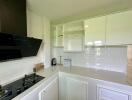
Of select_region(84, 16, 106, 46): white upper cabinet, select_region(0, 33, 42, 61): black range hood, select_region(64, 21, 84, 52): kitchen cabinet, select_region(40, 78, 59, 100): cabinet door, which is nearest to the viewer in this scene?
select_region(0, 33, 42, 61): black range hood

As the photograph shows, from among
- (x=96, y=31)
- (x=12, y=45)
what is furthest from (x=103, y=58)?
(x=12, y=45)

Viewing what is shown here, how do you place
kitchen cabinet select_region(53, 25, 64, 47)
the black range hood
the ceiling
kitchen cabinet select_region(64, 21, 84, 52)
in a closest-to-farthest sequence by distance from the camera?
1. the black range hood
2. the ceiling
3. kitchen cabinet select_region(64, 21, 84, 52)
4. kitchen cabinet select_region(53, 25, 64, 47)

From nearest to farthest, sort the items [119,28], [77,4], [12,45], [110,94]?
[12,45]
[110,94]
[119,28]
[77,4]

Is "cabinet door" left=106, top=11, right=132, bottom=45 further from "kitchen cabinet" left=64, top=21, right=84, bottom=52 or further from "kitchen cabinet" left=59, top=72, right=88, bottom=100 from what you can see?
"kitchen cabinet" left=59, top=72, right=88, bottom=100

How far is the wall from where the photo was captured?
1360mm

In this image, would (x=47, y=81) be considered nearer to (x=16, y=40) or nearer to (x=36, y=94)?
(x=36, y=94)

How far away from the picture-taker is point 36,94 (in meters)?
1.18

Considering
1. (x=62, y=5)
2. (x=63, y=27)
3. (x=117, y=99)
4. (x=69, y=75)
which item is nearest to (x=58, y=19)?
(x=63, y=27)

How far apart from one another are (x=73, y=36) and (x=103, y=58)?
2.83 feet

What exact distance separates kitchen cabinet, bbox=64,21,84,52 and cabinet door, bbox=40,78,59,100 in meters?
0.86

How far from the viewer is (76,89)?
1.62 metres

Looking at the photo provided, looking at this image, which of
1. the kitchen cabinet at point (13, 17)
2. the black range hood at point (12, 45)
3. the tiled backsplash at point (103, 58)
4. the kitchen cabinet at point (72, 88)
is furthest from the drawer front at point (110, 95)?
the kitchen cabinet at point (13, 17)

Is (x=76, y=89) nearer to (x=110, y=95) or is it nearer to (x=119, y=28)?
(x=110, y=95)

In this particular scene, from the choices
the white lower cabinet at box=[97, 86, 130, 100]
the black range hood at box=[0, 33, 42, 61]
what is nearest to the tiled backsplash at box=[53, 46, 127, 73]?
the white lower cabinet at box=[97, 86, 130, 100]
